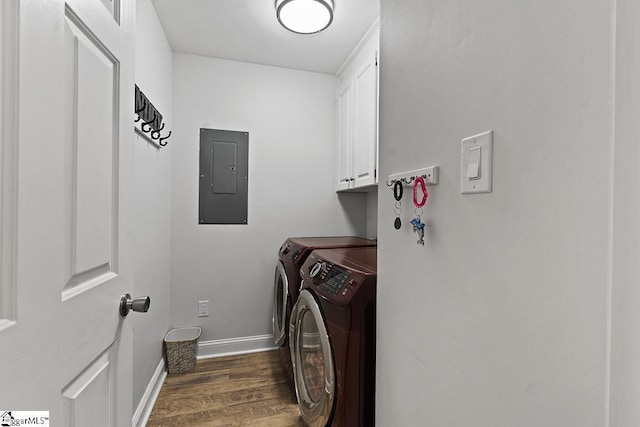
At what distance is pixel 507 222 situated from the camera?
563mm

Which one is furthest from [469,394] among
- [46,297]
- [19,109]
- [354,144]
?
[354,144]

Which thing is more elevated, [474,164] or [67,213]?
[474,164]

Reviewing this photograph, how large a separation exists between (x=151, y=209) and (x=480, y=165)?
1803 mm

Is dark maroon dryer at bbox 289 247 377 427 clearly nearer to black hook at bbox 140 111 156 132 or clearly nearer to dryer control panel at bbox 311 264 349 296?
dryer control panel at bbox 311 264 349 296

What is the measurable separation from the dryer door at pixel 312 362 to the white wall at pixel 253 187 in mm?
998

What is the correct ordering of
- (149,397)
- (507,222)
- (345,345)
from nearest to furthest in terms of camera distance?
(507,222) < (345,345) < (149,397)

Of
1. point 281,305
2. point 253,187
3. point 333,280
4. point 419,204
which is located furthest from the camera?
point 253,187

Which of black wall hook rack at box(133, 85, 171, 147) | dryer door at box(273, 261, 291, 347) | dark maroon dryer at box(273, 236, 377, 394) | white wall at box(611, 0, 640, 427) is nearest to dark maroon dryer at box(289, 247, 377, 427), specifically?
dark maroon dryer at box(273, 236, 377, 394)

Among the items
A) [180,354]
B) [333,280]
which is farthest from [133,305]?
[180,354]

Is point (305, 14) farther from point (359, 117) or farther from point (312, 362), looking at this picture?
point (312, 362)

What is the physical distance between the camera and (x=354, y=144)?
225 cm

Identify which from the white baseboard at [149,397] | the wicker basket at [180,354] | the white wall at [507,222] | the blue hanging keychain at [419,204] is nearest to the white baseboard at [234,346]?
the wicker basket at [180,354]

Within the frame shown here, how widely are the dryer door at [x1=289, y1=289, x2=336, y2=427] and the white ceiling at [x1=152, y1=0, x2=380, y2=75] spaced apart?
1.69 metres

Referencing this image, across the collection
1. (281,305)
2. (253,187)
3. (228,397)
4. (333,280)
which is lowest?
(228,397)
